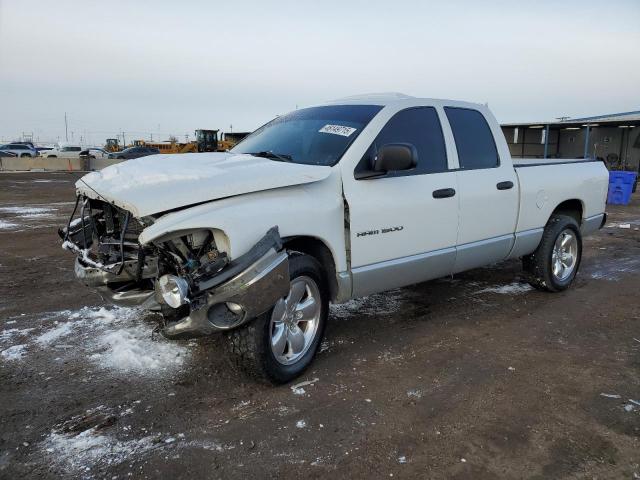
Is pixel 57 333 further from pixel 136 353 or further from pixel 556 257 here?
pixel 556 257

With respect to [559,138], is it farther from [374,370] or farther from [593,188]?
[374,370]

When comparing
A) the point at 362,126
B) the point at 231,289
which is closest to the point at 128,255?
the point at 231,289

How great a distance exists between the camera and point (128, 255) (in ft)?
11.0

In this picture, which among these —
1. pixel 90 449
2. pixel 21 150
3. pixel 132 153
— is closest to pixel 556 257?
pixel 90 449

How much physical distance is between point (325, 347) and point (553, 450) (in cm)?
187

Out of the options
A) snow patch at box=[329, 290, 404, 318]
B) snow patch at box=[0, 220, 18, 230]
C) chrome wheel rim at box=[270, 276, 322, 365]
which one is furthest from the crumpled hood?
snow patch at box=[0, 220, 18, 230]

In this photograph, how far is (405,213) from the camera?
13.4ft

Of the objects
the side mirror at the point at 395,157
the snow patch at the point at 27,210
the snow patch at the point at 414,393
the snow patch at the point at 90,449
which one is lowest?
the snow patch at the point at 90,449

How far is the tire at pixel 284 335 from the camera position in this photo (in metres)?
3.29

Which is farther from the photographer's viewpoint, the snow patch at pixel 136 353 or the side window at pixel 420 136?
the side window at pixel 420 136

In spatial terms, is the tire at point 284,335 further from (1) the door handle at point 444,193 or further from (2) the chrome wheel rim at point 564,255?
(2) the chrome wheel rim at point 564,255

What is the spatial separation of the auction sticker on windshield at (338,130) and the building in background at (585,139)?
2499cm

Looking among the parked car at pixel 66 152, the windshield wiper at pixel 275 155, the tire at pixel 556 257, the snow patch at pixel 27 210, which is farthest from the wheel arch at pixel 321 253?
the parked car at pixel 66 152

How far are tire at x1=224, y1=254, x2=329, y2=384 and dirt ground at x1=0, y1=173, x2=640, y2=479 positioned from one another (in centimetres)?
14
